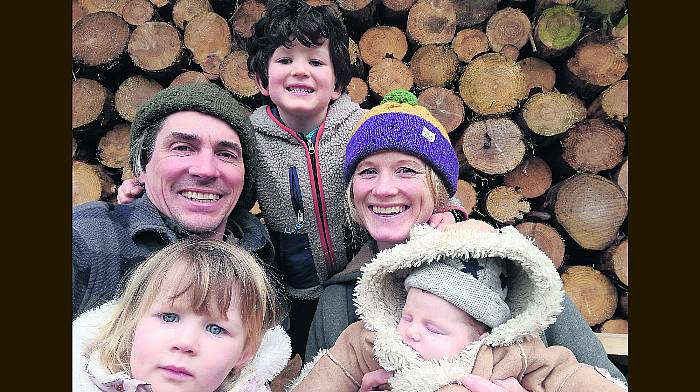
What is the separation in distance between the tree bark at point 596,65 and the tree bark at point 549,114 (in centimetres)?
13

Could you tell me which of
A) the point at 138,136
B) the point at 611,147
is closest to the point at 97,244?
the point at 138,136

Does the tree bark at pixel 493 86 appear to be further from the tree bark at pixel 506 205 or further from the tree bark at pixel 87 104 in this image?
the tree bark at pixel 87 104

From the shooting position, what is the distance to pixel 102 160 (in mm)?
3008

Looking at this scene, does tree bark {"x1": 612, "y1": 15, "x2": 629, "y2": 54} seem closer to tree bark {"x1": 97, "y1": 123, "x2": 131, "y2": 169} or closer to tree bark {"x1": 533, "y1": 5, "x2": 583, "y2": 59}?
tree bark {"x1": 533, "y1": 5, "x2": 583, "y2": 59}

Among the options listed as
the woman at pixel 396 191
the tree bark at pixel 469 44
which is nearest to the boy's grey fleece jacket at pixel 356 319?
the woman at pixel 396 191

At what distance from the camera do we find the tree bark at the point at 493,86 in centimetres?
287

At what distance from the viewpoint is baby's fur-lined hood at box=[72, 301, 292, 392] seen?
1.40 m

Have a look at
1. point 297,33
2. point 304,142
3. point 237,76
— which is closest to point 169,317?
point 304,142

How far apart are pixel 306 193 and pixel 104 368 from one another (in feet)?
3.20

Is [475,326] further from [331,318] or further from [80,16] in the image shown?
[80,16]

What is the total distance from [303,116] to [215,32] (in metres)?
1.06

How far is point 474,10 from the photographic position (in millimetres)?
3018

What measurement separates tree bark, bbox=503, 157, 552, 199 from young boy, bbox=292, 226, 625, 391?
4.48 feet

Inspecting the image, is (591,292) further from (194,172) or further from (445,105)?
(194,172)
